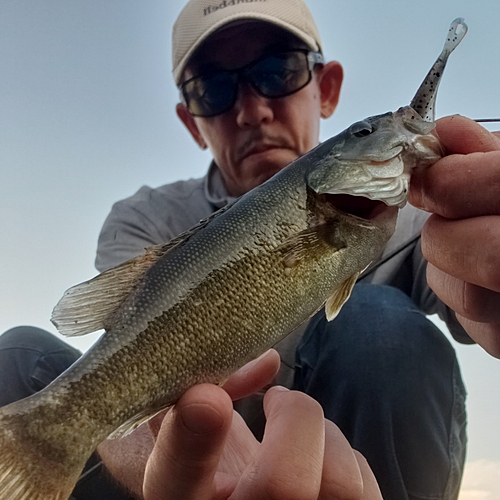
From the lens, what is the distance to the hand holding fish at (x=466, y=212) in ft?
3.89

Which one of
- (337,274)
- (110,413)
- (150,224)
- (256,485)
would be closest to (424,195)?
(337,274)

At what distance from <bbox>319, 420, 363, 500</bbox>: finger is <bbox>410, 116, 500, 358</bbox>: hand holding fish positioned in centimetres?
56

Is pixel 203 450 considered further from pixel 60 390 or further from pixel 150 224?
pixel 150 224

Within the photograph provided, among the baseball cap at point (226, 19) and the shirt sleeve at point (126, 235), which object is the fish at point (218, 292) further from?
the baseball cap at point (226, 19)

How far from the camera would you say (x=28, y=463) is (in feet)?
3.69

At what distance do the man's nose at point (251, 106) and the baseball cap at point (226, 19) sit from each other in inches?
20.0

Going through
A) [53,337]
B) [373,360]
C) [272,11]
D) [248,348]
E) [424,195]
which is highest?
[272,11]

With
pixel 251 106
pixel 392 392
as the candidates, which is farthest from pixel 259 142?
pixel 392 392

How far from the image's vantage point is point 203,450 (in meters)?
1.15

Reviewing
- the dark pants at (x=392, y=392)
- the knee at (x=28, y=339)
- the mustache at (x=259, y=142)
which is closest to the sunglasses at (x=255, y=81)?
the mustache at (x=259, y=142)

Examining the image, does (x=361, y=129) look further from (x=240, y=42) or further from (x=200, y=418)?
(x=240, y=42)

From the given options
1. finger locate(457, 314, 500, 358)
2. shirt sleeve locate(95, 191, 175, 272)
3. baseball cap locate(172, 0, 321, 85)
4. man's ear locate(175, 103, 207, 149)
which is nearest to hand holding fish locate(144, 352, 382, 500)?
finger locate(457, 314, 500, 358)

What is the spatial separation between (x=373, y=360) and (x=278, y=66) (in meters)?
2.02

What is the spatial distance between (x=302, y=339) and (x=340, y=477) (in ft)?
4.78
